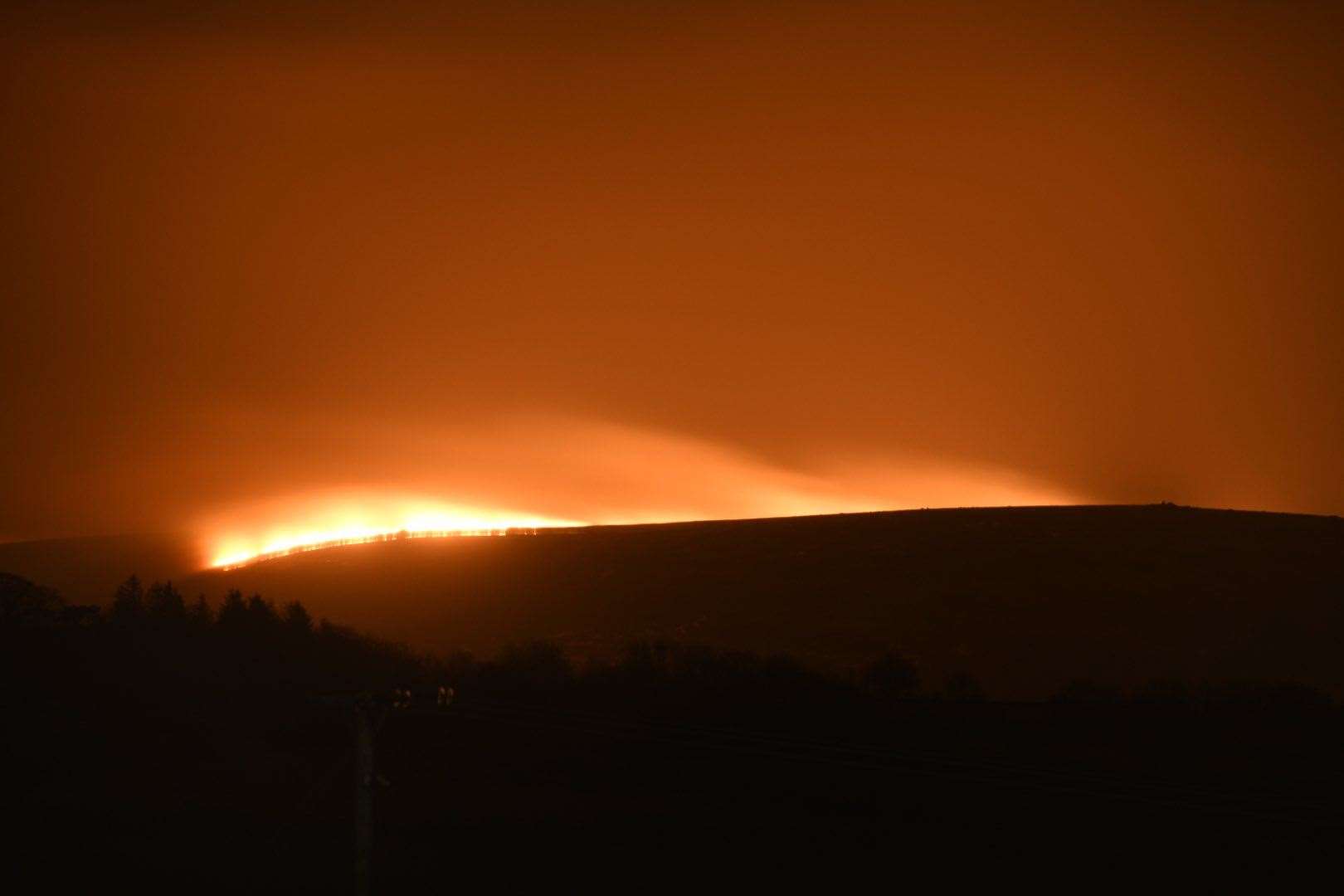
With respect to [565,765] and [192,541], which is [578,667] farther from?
[192,541]

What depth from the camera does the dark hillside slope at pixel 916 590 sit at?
52.8 m

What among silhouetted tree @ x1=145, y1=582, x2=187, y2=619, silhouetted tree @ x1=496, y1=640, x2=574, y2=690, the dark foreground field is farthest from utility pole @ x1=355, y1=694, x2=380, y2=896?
silhouetted tree @ x1=145, y1=582, x2=187, y2=619

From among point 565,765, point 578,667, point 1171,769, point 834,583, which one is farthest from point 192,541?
point 1171,769

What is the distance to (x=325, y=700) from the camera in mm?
21406

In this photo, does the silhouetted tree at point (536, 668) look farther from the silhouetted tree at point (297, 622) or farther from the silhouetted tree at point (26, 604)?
the silhouetted tree at point (26, 604)

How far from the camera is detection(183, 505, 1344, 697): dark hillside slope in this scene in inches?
2079

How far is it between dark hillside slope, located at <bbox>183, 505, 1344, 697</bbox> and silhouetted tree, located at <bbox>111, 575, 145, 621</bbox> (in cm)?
1157

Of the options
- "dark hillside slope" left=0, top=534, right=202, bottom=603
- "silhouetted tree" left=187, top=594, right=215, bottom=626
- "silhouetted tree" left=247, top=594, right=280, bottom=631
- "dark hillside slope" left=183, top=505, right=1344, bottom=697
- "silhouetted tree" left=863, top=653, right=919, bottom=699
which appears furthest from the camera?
"dark hillside slope" left=0, top=534, right=202, bottom=603

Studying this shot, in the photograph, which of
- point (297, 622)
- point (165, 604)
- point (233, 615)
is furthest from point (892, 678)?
point (165, 604)

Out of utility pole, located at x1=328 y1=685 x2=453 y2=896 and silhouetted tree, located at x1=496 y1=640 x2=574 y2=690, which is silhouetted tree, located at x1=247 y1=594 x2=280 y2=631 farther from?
utility pole, located at x1=328 y1=685 x2=453 y2=896

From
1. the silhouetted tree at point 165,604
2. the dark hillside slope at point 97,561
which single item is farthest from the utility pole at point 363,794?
the dark hillside slope at point 97,561

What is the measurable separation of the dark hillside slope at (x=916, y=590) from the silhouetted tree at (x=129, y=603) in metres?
11.6

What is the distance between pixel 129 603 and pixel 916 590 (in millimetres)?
32736

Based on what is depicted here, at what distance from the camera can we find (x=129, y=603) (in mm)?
53906
